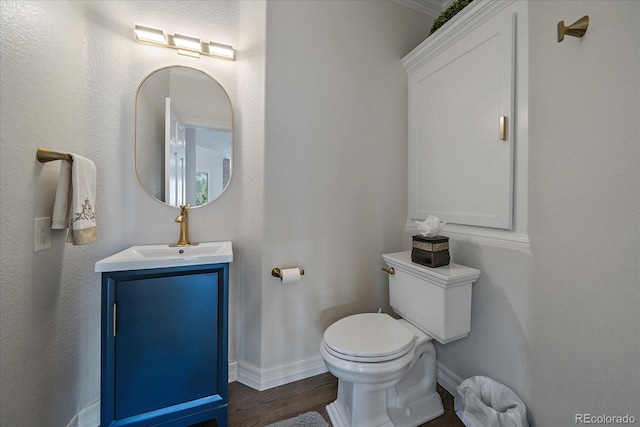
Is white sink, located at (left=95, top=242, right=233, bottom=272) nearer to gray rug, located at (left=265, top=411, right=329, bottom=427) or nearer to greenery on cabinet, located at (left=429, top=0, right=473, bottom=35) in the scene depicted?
gray rug, located at (left=265, top=411, right=329, bottom=427)

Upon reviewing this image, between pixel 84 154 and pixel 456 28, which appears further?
pixel 456 28

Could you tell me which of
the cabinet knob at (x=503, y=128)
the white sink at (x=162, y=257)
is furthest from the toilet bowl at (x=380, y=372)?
the cabinet knob at (x=503, y=128)

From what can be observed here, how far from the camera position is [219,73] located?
163cm

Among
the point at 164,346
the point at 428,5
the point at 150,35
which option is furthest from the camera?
the point at 428,5

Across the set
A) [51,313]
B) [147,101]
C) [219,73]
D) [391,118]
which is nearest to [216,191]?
[147,101]

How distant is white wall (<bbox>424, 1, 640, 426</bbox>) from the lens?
873mm

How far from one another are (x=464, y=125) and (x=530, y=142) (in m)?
0.38

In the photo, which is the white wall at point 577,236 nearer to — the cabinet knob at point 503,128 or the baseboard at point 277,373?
the cabinet knob at point 503,128

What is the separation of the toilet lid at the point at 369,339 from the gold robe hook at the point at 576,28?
1424mm

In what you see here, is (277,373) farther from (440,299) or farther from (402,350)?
(440,299)

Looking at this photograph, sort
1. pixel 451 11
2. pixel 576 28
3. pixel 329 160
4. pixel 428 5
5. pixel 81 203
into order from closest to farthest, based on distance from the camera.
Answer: pixel 576 28 → pixel 81 203 → pixel 451 11 → pixel 329 160 → pixel 428 5

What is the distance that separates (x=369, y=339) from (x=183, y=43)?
6.51ft

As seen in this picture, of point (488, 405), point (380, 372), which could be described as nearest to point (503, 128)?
point (380, 372)

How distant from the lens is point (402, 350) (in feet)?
3.82
